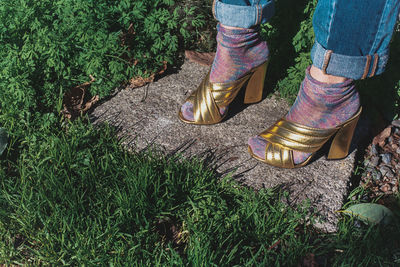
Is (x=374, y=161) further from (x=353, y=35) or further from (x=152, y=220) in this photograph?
(x=152, y=220)

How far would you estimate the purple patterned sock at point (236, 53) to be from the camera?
92.0 inches

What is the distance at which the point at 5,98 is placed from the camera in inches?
104

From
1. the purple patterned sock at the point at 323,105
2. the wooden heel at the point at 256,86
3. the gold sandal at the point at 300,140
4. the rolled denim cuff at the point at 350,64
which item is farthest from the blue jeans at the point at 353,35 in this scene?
the wooden heel at the point at 256,86

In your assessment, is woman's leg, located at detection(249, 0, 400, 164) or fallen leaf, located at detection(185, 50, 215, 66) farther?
fallen leaf, located at detection(185, 50, 215, 66)

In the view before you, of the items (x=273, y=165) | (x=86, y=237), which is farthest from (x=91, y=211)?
(x=273, y=165)

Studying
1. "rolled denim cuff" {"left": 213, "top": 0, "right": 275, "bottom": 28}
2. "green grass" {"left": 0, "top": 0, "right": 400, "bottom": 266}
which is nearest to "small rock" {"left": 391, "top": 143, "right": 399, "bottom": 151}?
"green grass" {"left": 0, "top": 0, "right": 400, "bottom": 266}

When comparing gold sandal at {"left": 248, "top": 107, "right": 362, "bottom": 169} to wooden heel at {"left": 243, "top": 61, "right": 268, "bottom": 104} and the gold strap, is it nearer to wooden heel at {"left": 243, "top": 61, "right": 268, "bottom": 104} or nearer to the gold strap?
the gold strap

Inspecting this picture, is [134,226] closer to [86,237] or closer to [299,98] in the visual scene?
[86,237]

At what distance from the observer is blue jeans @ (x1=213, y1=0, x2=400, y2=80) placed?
173cm

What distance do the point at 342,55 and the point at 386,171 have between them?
2.98ft

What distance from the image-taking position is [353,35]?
70.9 inches

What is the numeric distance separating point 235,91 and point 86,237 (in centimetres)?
122

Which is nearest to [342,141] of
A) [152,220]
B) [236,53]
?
[236,53]

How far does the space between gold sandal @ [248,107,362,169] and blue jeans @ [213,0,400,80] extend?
36 cm
